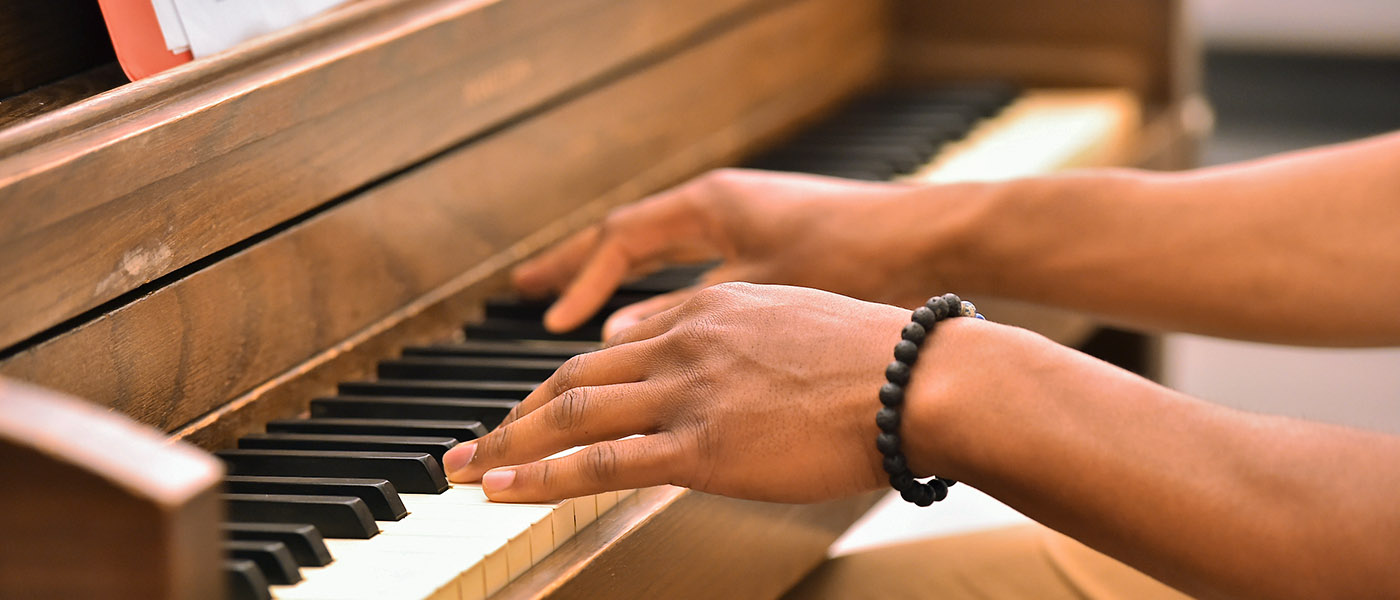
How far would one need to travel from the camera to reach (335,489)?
3.03 feet

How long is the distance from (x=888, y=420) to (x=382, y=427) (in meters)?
0.43

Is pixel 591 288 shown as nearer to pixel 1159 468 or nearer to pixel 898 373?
pixel 898 373

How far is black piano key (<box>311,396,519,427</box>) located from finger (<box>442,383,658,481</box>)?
0.50ft

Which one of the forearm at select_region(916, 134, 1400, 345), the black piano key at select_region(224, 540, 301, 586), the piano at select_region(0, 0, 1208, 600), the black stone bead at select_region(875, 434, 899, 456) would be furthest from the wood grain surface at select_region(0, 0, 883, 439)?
the black stone bead at select_region(875, 434, 899, 456)

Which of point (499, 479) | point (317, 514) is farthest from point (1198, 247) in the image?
point (317, 514)

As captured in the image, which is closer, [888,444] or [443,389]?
[888,444]

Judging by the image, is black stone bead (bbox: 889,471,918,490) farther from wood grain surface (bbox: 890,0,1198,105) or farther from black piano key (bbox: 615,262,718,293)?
wood grain surface (bbox: 890,0,1198,105)

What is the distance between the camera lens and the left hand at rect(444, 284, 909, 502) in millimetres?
873

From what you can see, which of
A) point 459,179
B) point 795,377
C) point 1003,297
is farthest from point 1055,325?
point 795,377

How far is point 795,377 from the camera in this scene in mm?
882

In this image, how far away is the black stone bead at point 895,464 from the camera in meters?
0.87

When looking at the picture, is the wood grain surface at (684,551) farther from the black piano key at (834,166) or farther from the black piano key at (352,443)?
the black piano key at (834,166)

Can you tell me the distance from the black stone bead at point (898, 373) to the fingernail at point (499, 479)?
10.6 inches

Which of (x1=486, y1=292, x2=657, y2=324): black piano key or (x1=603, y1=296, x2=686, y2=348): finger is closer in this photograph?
(x1=603, y1=296, x2=686, y2=348): finger
